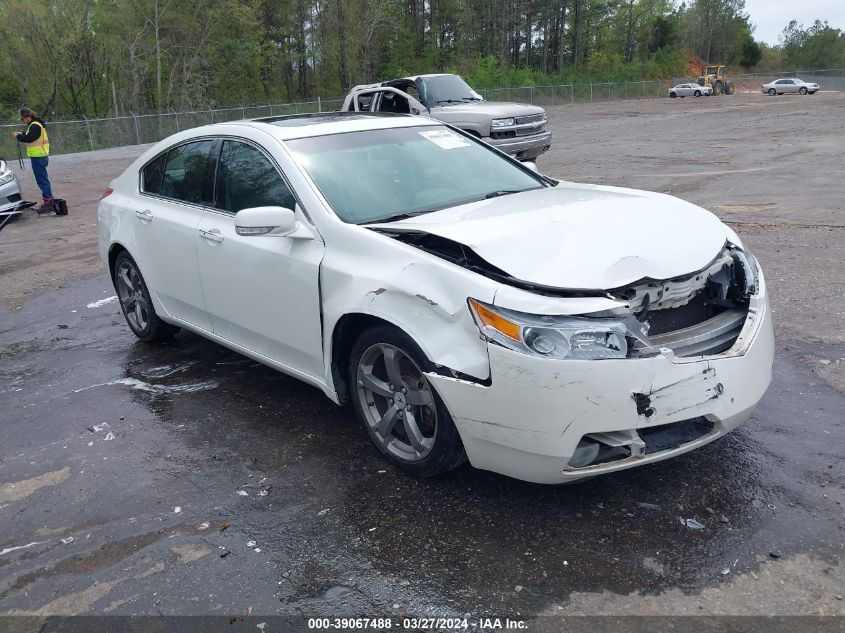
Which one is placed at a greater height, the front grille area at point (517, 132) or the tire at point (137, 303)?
the front grille area at point (517, 132)

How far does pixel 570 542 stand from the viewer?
10.4 ft

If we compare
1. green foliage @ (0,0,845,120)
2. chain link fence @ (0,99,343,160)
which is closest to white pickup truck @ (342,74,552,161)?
chain link fence @ (0,99,343,160)

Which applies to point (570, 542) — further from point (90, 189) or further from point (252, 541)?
point (90, 189)

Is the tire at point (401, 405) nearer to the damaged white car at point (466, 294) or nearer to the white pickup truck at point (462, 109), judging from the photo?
A: the damaged white car at point (466, 294)

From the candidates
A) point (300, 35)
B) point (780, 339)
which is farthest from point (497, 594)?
point (300, 35)

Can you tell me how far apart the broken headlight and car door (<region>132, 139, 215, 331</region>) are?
2.61 m

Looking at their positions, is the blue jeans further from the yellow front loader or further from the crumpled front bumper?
the yellow front loader

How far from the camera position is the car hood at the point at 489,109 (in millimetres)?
15156

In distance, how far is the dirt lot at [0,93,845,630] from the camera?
9.63ft

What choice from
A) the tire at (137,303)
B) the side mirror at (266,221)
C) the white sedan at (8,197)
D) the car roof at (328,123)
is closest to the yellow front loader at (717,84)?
the white sedan at (8,197)

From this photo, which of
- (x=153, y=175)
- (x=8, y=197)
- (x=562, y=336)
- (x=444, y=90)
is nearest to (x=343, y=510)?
(x=562, y=336)

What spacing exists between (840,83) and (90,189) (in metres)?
66.4

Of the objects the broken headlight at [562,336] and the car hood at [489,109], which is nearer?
the broken headlight at [562,336]

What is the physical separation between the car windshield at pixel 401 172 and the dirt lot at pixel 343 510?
132 centimetres
